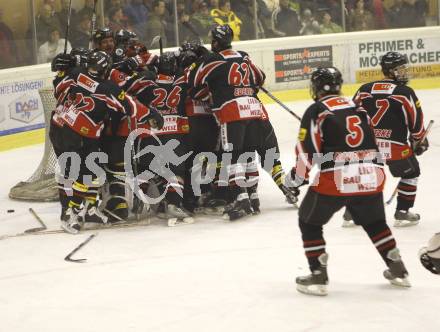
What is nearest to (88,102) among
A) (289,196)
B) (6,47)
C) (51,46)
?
(289,196)

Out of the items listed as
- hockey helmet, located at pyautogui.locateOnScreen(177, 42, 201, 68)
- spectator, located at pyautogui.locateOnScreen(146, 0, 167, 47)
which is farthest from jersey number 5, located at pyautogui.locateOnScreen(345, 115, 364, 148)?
spectator, located at pyautogui.locateOnScreen(146, 0, 167, 47)

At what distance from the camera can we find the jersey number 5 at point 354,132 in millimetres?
4840

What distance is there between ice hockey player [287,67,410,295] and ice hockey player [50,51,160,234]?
2.14 m

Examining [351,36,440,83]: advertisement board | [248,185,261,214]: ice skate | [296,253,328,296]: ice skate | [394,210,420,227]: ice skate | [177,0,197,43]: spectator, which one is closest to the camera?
[296,253,328,296]: ice skate

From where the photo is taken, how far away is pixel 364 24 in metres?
14.3

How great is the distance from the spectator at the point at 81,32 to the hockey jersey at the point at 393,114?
226 inches

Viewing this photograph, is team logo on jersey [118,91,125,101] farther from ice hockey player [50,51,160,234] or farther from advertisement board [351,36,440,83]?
advertisement board [351,36,440,83]

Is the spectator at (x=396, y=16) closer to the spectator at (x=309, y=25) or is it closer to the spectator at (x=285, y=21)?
the spectator at (x=309, y=25)

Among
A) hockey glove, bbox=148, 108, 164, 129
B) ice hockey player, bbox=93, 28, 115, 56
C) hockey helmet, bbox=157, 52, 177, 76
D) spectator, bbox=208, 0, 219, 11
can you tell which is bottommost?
hockey glove, bbox=148, 108, 164, 129

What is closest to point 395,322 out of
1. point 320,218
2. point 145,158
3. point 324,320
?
point 324,320

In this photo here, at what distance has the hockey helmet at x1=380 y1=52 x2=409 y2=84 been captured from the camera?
20.7 feet

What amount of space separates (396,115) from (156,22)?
6.71 m

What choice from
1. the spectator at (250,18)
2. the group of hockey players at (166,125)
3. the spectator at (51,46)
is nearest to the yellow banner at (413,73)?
the spectator at (250,18)

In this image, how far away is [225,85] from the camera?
7016mm
